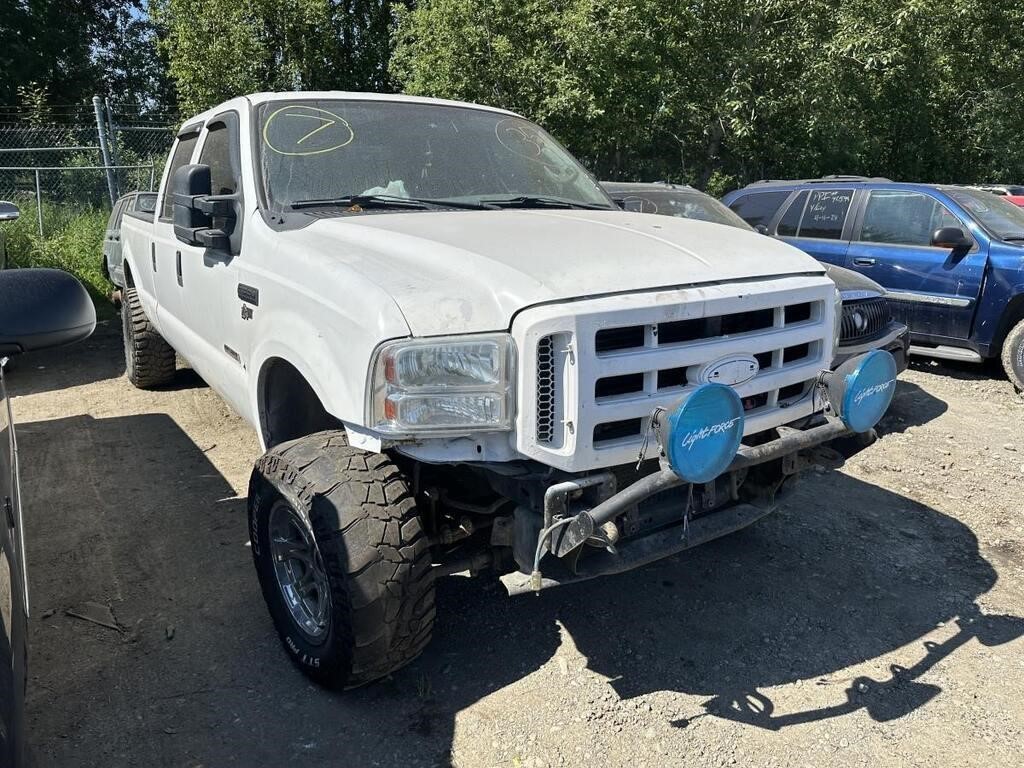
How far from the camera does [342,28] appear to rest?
18047 mm

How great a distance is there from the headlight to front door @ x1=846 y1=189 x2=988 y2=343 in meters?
6.26

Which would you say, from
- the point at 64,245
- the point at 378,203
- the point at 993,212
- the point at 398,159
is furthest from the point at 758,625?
the point at 64,245

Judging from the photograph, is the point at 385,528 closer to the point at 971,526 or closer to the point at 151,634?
the point at 151,634

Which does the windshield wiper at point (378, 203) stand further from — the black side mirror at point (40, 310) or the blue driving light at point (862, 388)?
the blue driving light at point (862, 388)

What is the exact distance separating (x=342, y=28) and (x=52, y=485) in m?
16.1

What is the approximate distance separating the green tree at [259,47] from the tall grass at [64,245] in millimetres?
4331

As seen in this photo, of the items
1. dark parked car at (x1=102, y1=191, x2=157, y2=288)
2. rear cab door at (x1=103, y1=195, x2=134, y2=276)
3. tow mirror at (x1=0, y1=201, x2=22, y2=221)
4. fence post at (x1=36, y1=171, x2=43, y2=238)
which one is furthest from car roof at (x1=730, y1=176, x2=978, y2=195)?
fence post at (x1=36, y1=171, x2=43, y2=238)

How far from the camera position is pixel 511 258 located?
2572 mm

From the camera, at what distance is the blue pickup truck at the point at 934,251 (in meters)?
6.91

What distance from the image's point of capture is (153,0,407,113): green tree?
46.0 ft

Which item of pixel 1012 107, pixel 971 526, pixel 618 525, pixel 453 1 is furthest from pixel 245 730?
pixel 1012 107

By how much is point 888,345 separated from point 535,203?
11.1 ft

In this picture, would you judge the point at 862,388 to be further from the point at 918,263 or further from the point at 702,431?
the point at 918,263

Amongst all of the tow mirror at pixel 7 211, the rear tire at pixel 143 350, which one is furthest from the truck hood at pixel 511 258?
the rear tire at pixel 143 350
